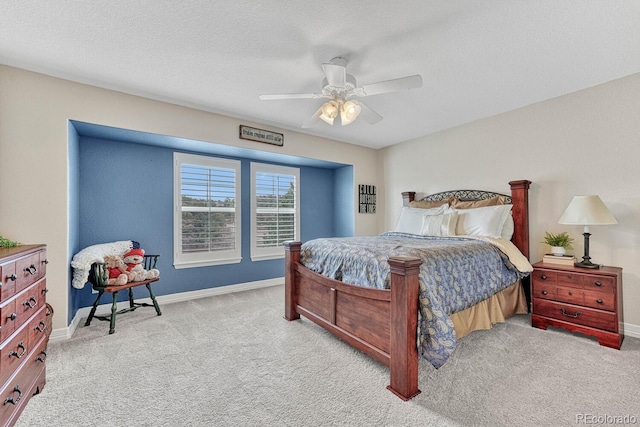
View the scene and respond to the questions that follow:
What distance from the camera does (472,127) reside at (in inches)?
153

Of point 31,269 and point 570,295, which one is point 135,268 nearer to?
point 31,269

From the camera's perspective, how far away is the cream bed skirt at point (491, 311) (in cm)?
237

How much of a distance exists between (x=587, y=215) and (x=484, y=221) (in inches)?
34.7

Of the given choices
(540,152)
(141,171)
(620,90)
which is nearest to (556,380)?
(540,152)

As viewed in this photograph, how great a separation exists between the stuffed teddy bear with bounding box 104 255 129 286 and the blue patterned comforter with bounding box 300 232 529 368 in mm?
1846

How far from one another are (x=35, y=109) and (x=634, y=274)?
5784 millimetres

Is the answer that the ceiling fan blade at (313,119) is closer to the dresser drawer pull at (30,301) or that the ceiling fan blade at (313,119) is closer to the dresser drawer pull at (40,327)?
the dresser drawer pull at (30,301)

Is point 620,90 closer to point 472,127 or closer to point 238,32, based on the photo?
point 472,127

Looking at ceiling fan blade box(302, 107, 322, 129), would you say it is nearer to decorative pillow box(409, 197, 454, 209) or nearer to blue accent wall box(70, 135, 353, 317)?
blue accent wall box(70, 135, 353, 317)

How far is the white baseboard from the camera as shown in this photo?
2.54 meters

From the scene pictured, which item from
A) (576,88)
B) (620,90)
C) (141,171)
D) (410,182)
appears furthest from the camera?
(410,182)

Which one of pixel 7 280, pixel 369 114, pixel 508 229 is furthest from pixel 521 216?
pixel 7 280

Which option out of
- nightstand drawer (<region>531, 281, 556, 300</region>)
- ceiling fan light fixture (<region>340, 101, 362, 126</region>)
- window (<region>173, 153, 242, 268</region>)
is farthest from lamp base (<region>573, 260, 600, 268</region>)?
window (<region>173, 153, 242, 268</region>)

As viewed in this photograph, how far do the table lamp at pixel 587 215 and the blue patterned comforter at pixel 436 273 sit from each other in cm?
61
